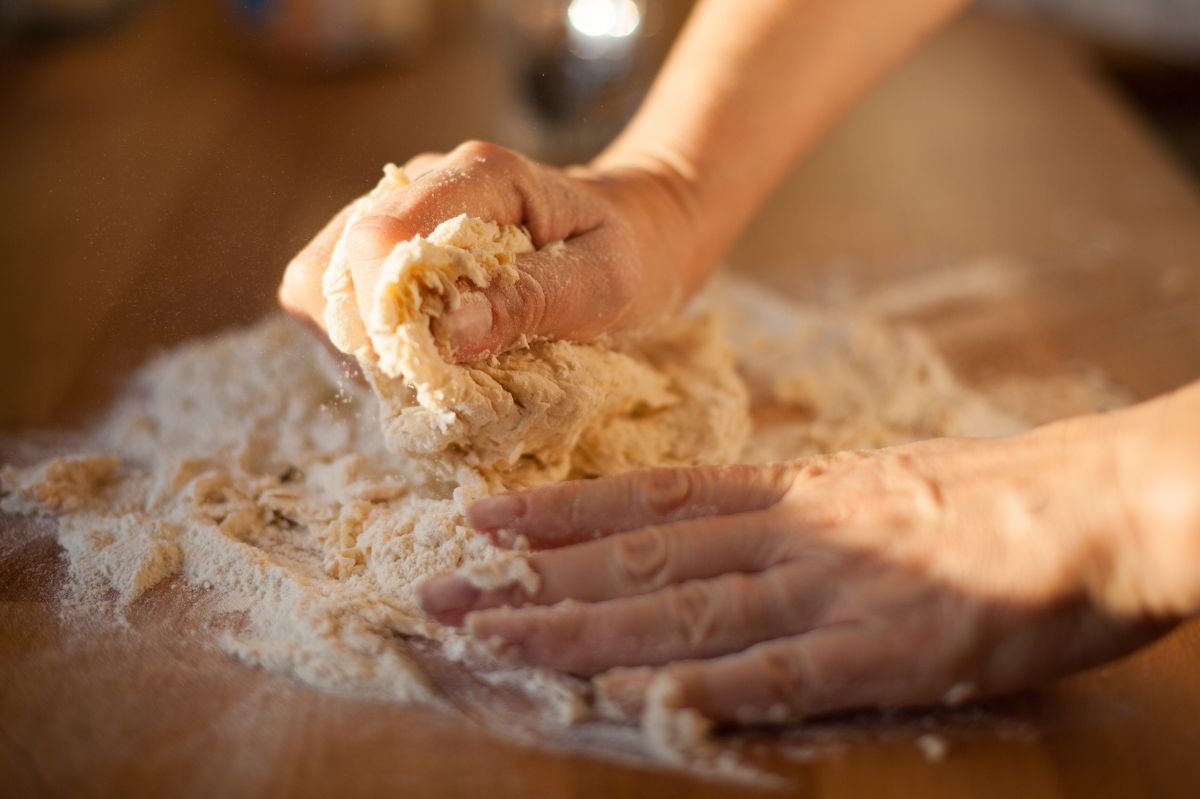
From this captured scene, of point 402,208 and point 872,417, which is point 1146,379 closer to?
point 872,417

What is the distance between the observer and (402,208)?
0.73 m

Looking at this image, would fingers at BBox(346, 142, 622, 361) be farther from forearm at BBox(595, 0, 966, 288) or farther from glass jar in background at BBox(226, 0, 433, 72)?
glass jar in background at BBox(226, 0, 433, 72)

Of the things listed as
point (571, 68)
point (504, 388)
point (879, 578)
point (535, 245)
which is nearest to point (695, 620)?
point (879, 578)

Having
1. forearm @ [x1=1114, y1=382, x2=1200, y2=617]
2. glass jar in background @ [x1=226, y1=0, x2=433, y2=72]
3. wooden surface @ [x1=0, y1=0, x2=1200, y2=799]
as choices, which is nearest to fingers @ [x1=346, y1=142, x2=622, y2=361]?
wooden surface @ [x1=0, y1=0, x2=1200, y2=799]

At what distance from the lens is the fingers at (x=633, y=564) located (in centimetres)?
66

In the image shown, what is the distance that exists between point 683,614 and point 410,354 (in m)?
0.26

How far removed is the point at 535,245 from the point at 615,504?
0.81ft

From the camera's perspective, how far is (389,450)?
0.79m

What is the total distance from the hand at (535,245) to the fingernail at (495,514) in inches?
4.4

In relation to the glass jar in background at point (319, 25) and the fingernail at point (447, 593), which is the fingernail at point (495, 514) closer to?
the fingernail at point (447, 593)

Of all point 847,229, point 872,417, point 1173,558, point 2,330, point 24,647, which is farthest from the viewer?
point 847,229

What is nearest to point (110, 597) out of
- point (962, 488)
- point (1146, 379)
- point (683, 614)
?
point (683, 614)

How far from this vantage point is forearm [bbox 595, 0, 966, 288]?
3.38 ft

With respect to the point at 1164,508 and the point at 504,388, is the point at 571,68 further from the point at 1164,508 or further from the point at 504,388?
the point at 1164,508
